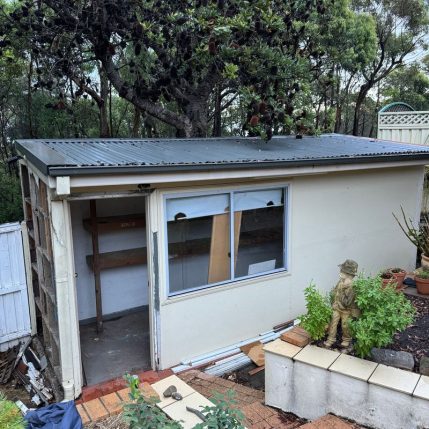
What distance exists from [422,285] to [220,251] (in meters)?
2.79

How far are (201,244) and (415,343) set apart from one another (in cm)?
255

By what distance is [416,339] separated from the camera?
4.05m

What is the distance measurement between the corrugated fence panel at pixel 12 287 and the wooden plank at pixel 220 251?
263 centimetres

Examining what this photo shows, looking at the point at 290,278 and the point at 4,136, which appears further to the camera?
the point at 4,136

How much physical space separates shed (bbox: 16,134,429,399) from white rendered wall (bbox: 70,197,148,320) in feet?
0.05

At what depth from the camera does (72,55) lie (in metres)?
8.39

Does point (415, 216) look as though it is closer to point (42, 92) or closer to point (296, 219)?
point (296, 219)

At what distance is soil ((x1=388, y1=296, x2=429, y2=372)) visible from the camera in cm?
382

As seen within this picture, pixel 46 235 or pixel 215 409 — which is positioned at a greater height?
pixel 46 235

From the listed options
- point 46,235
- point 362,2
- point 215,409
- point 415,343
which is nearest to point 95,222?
point 46,235

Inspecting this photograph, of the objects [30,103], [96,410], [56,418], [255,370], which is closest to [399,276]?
[255,370]

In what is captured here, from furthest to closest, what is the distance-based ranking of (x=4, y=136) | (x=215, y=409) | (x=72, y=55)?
(x=4, y=136)
(x=72, y=55)
(x=215, y=409)

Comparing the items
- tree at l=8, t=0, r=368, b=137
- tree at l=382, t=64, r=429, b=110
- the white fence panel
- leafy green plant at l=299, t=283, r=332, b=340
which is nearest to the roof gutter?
tree at l=8, t=0, r=368, b=137

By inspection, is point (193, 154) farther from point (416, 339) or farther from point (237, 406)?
point (416, 339)
